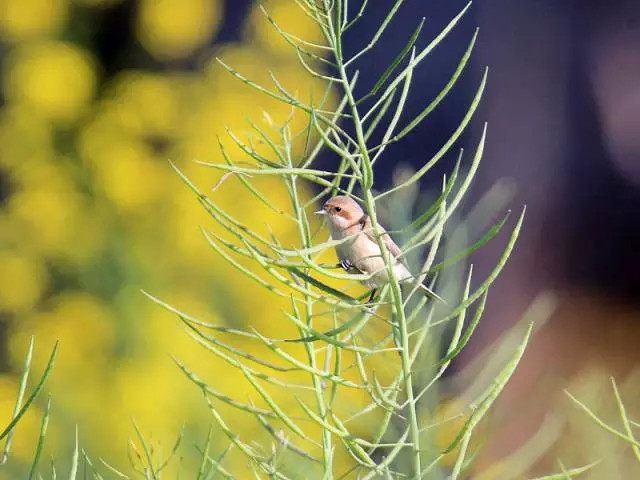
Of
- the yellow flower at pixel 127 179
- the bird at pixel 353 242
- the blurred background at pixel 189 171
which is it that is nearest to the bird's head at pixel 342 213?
the bird at pixel 353 242

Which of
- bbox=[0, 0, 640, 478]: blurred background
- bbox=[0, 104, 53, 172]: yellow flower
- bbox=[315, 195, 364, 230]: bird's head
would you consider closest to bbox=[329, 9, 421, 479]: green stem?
bbox=[315, 195, 364, 230]: bird's head

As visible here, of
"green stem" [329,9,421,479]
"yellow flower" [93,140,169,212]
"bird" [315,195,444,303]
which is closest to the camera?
"green stem" [329,9,421,479]

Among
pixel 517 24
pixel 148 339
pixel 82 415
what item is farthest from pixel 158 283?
pixel 517 24

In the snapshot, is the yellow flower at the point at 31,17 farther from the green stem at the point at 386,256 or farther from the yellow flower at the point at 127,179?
the green stem at the point at 386,256

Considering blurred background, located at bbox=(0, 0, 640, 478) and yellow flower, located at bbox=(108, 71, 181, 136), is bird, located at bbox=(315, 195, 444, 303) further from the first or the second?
yellow flower, located at bbox=(108, 71, 181, 136)

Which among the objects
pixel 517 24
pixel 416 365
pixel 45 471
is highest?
pixel 416 365

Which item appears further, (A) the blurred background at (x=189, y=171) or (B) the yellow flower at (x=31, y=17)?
(B) the yellow flower at (x=31, y=17)

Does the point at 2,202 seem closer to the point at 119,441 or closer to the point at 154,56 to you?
the point at 154,56
